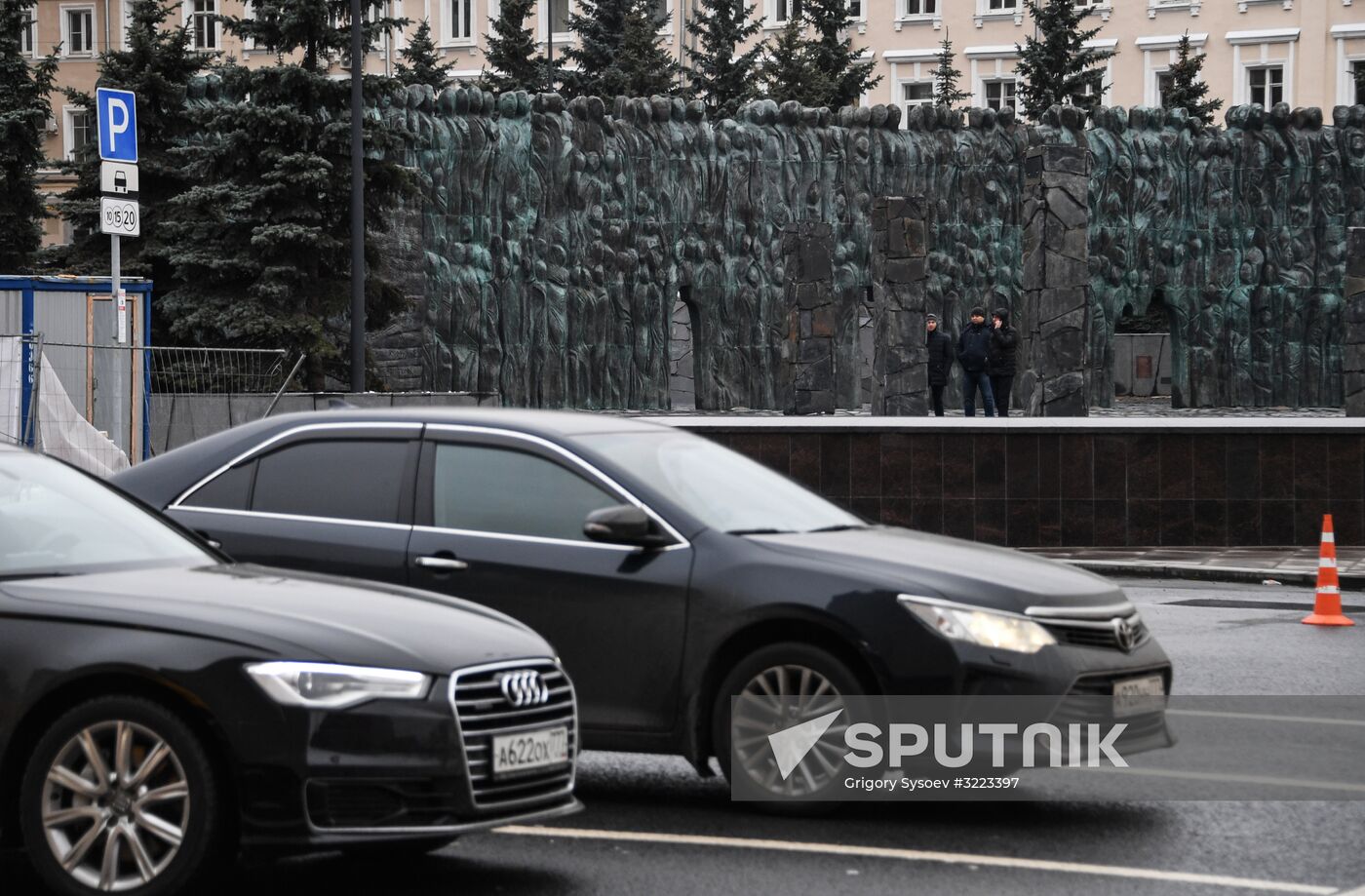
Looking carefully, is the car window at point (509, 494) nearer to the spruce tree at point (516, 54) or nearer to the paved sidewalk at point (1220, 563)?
the paved sidewalk at point (1220, 563)

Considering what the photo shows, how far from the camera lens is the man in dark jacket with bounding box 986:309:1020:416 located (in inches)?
1169

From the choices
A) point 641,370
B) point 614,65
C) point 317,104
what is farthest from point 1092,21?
point 317,104

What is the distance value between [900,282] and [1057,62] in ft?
85.0

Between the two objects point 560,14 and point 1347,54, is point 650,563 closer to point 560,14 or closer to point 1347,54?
point 1347,54

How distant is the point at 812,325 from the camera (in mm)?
38562

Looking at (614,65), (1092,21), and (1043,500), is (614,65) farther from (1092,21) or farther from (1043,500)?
(1043,500)

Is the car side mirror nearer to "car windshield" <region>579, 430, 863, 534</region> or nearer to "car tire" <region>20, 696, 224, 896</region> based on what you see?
"car windshield" <region>579, 430, 863, 534</region>

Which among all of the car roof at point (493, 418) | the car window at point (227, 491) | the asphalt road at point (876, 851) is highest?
the car roof at point (493, 418)

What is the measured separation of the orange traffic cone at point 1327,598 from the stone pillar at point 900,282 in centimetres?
2019

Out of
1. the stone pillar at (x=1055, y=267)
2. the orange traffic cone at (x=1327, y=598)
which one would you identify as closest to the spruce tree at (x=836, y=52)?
the stone pillar at (x=1055, y=267)

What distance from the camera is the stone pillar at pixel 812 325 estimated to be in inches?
1499

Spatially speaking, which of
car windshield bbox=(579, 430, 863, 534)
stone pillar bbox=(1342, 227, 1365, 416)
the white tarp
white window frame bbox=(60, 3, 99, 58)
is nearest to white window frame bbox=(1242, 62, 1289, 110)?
stone pillar bbox=(1342, 227, 1365, 416)

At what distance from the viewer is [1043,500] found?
1794 centimetres

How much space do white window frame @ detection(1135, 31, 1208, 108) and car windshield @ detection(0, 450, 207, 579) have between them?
2376 inches
